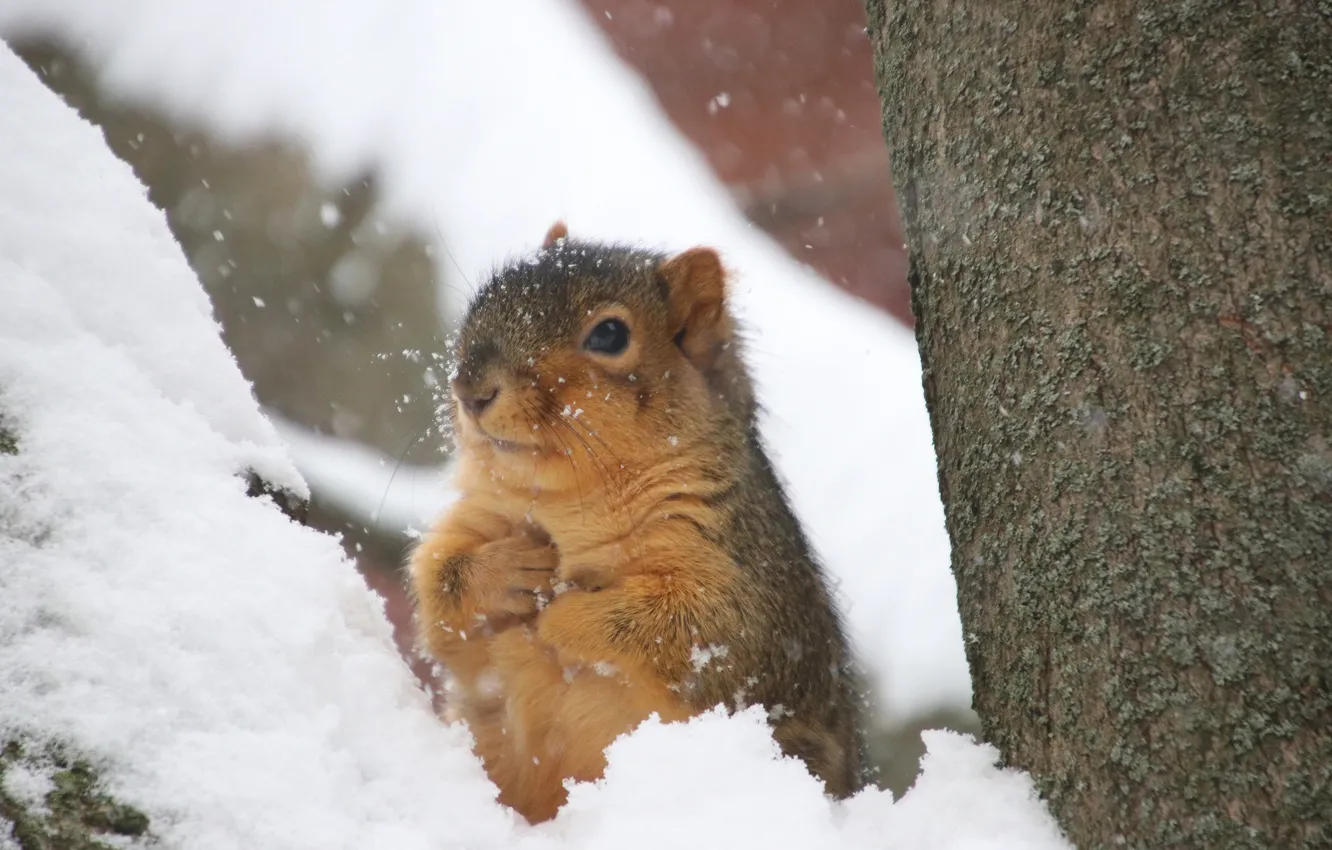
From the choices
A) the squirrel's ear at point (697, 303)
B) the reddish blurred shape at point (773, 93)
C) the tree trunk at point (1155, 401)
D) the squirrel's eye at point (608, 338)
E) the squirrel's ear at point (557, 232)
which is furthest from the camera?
the reddish blurred shape at point (773, 93)

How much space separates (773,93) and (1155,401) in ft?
5.19

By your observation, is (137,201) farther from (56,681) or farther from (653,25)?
(653,25)

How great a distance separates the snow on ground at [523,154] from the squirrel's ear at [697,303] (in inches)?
25.8

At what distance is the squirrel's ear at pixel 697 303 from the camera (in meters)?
1.88

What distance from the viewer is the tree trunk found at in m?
0.83

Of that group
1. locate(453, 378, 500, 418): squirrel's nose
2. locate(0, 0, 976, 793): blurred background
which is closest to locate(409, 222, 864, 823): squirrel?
locate(453, 378, 500, 418): squirrel's nose

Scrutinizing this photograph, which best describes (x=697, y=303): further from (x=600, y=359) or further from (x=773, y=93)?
(x=773, y=93)

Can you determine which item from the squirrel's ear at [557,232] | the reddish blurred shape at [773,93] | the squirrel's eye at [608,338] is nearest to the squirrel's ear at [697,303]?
the squirrel's eye at [608,338]

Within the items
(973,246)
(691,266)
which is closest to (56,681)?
(973,246)

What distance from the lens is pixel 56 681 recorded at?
86 centimetres

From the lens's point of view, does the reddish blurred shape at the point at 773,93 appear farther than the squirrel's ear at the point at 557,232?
Yes

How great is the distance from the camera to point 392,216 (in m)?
3.01

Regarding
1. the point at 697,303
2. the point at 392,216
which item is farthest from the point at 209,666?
the point at 392,216

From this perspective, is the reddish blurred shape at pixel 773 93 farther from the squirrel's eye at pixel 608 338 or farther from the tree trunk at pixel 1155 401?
the tree trunk at pixel 1155 401
